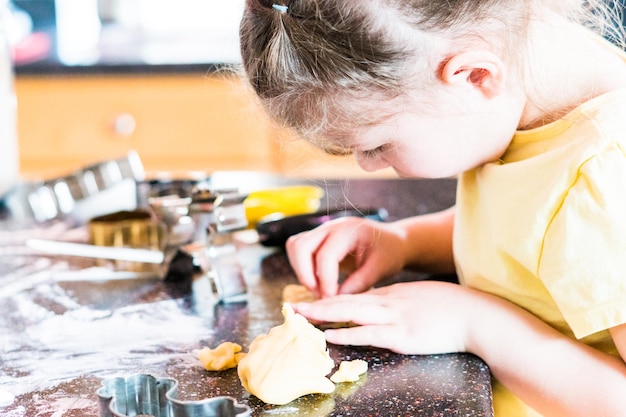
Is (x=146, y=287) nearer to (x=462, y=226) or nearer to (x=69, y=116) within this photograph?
(x=462, y=226)

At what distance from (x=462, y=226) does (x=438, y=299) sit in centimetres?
16

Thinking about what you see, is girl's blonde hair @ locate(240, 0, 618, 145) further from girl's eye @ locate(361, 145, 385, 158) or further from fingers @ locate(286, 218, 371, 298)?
fingers @ locate(286, 218, 371, 298)

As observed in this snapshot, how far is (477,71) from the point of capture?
0.77m

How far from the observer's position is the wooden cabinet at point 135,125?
2941 millimetres

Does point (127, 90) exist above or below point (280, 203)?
above

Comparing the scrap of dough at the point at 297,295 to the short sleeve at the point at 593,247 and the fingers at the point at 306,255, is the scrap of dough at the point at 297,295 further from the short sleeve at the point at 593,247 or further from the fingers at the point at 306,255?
the short sleeve at the point at 593,247

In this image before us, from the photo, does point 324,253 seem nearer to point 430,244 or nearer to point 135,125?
point 430,244

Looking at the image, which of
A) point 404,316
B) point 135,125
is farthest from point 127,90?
point 404,316

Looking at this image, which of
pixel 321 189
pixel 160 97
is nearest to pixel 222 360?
pixel 321 189

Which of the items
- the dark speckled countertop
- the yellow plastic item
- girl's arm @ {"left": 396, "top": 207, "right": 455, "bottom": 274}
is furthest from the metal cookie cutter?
the yellow plastic item

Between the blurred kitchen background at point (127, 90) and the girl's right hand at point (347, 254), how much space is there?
1822mm

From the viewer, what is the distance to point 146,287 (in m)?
1.00

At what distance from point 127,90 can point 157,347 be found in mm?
2298

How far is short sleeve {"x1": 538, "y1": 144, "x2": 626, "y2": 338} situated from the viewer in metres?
0.71
